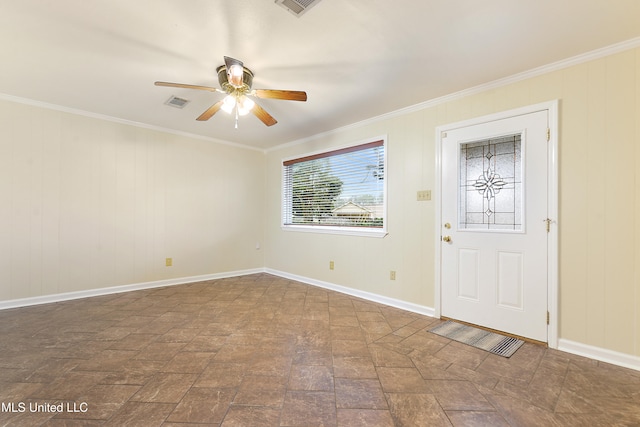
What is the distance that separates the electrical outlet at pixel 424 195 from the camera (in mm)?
2951

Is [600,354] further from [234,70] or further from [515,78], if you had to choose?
[234,70]

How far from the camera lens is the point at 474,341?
2312mm

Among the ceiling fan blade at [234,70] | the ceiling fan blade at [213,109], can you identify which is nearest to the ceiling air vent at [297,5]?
the ceiling fan blade at [234,70]

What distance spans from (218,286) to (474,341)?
3292mm

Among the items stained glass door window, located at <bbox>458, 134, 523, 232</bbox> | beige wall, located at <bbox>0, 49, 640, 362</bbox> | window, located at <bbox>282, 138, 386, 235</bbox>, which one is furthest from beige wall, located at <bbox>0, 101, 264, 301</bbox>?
stained glass door window, located at <bbox>458, 134, 523, 232</bbox>

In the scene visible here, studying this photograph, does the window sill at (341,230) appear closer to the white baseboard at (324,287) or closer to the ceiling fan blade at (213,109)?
the white baseboard at (324,287)

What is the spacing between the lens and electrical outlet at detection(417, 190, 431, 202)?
295cm

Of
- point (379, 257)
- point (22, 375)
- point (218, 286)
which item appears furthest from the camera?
point (218, 286)

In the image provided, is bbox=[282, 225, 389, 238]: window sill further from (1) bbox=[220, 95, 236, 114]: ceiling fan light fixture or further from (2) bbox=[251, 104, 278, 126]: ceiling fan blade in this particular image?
(1) bbox=[220, 95, 236, 114]: ceiling fan light fixture

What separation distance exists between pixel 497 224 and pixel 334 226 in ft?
6.85

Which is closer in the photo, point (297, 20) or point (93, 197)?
point (297, 20)

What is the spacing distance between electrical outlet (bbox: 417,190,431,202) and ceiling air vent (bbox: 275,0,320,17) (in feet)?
6.80

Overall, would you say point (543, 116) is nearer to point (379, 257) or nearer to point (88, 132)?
point (379, 257)

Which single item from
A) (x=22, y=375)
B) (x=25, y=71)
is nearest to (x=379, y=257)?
(x=22, y=375)
